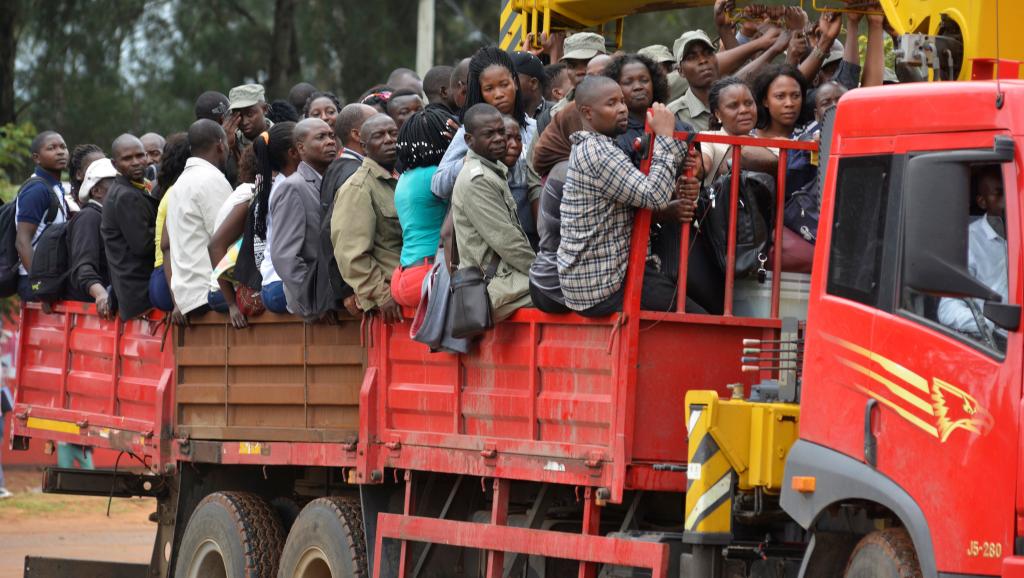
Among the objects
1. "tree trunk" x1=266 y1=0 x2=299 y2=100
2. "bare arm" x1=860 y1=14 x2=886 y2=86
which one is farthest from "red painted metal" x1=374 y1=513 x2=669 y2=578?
"tree trunk" x1=266 y1=0 x2=299 y2=100

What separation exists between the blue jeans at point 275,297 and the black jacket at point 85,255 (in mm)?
1867

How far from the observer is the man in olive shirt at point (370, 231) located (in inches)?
333

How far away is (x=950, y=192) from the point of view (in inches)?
208

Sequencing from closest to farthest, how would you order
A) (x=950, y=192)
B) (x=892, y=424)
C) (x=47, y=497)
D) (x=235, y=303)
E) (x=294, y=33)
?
(x=950, y=192) < (x=892, y=424) < (x=235, y=303) < (x=47, y=497) < (x=294, y=33)

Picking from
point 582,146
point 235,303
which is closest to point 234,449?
point 235,303

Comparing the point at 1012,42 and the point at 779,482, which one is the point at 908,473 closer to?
the point at 779,482

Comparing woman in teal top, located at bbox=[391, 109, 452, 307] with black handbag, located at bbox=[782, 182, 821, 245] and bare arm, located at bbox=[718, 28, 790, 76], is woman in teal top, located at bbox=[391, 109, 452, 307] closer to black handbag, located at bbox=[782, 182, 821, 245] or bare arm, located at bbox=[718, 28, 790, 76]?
black handbag, located at bbox=[782, 182, 821, 245]

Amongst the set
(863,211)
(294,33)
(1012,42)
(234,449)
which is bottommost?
(234,449)

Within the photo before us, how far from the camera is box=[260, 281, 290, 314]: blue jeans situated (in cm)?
911

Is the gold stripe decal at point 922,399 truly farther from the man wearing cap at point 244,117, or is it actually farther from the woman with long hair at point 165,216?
the man wearing cap at point 244,117

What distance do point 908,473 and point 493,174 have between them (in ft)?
9.17

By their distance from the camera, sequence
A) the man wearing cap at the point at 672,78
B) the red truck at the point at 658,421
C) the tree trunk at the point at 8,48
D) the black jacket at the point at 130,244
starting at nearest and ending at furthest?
the red truck at the point at 658,421 < the man wearing cap at the point at 672,78 < the black jacket at the point at 130,244 < the tree trunk at the point at 8,48

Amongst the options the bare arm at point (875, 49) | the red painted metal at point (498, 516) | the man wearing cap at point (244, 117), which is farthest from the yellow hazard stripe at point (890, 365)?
the man wearing cap at point (244, 117)

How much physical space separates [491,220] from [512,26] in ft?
16.9
